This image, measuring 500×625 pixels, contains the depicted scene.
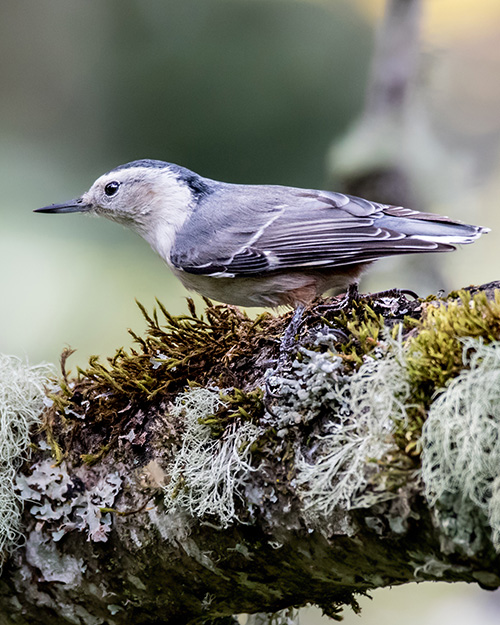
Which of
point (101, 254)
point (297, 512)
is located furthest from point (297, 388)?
point (101, 254)

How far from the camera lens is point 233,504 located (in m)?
1.13

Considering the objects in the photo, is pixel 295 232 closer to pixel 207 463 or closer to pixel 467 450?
pixel 207 463

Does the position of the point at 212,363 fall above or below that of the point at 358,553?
above

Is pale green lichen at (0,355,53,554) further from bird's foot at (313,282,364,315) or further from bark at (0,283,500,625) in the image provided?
bird's foot at (313,282,364,315)

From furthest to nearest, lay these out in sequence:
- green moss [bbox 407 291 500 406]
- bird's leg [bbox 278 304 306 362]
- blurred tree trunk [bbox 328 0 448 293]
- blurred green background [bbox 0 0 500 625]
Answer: blurred green background [bbox 0 0 500 625] → blurred tree trunk [bbox 328 0 448 293] → bird's leg [bbox 278 304 306 362] → green moss [bbox 407 291 500 406]

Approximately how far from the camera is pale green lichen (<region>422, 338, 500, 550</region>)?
33.2 inches

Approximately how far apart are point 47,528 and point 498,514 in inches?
35.3

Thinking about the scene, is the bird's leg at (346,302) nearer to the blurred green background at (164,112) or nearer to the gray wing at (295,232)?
the gray wing at (295,232)

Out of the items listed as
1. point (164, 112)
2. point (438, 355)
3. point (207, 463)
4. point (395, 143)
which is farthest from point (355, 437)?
point (164, 112)

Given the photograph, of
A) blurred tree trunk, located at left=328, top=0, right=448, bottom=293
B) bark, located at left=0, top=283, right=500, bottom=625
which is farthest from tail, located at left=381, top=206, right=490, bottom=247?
blurred tree trunk, located at left=328, top=0, right=448, bottom=293

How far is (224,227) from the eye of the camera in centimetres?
176

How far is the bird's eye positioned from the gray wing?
284mm

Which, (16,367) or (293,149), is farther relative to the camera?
(293,149)

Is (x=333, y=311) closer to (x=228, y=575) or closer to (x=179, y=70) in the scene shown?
(x=228, y=575)
